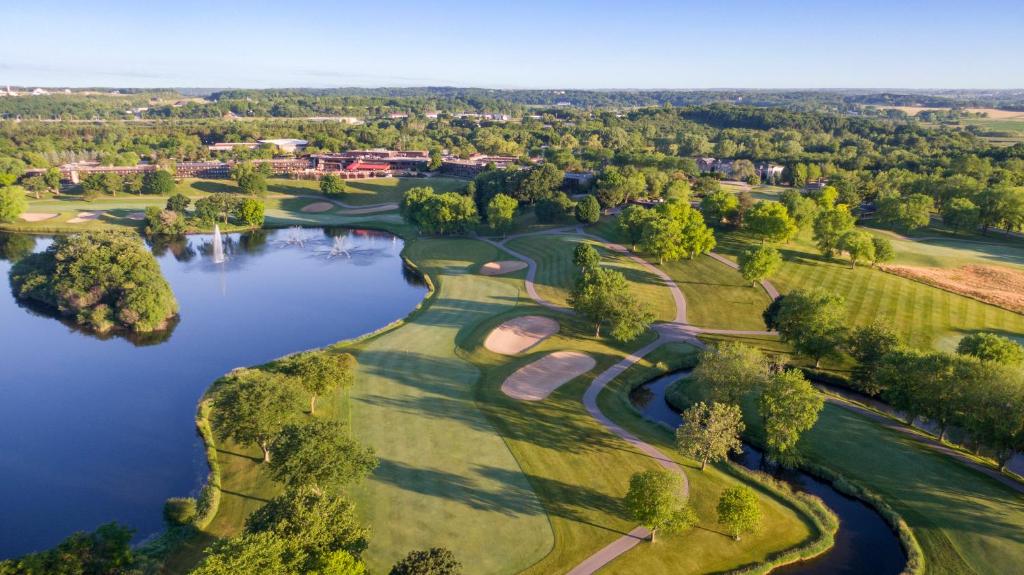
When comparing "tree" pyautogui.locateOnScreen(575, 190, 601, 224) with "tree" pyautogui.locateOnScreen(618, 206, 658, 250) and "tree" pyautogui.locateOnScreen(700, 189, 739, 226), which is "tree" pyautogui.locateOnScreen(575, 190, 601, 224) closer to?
"tree" pyautogui.locateOnScreen(618, 206, 658, 250)

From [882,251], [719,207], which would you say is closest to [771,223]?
[719,207]

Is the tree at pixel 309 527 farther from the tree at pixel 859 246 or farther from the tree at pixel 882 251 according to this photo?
the tree at pixel 882 251

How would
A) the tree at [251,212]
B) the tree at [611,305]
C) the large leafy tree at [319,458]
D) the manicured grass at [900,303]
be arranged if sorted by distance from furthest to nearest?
the tree at [251,212] → the manicured grass at [900,303] → the tree at [611,305] → the large leafy tree at [319,458]

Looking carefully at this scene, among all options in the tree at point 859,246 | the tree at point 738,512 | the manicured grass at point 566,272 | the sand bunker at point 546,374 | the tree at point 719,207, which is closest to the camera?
the tree at point 738,512

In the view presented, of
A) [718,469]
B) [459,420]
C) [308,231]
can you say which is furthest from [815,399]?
[308,231]

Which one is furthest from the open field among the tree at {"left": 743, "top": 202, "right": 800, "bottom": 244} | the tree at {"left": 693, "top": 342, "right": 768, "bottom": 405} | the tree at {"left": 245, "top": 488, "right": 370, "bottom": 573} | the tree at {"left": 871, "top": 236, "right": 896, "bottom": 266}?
the tree at {"left": 743, "top": 202, "right": 800, "bottom": 244}

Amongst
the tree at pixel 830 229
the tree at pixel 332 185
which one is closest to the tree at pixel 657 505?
the tree at pixel 830 229
